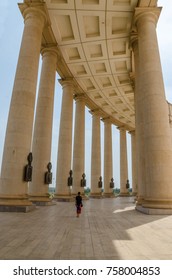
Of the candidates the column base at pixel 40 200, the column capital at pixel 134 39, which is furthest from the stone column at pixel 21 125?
the column capital at pixel 134 39

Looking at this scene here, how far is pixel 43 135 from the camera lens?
2997 cm

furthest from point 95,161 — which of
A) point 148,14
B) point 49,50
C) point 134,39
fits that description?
point 148,14

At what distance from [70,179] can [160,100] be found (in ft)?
72.8

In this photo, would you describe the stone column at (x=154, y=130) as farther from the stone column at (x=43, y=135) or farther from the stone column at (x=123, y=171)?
Result: the stone column at (x=123, y=171)

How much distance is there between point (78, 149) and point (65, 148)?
268 inches

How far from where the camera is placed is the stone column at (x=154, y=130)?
66.4 feet

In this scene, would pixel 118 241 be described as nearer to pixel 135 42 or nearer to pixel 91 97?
Result: pixel 135 42

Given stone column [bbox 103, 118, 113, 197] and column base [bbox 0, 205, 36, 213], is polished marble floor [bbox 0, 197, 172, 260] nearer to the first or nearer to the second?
column base [bbox 0, 205, 36, 213]

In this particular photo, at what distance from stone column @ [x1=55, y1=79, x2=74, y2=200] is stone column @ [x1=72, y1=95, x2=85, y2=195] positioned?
218 inches

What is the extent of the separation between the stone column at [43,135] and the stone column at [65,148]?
8.11 m

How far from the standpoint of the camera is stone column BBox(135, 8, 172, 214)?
20.2 metres

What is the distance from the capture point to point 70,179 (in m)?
38.2

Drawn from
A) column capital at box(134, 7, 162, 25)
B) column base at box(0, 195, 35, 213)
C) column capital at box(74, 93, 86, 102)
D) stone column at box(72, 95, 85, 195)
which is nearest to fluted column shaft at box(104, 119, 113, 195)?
stone column at box(72, 95, 85, 195)
